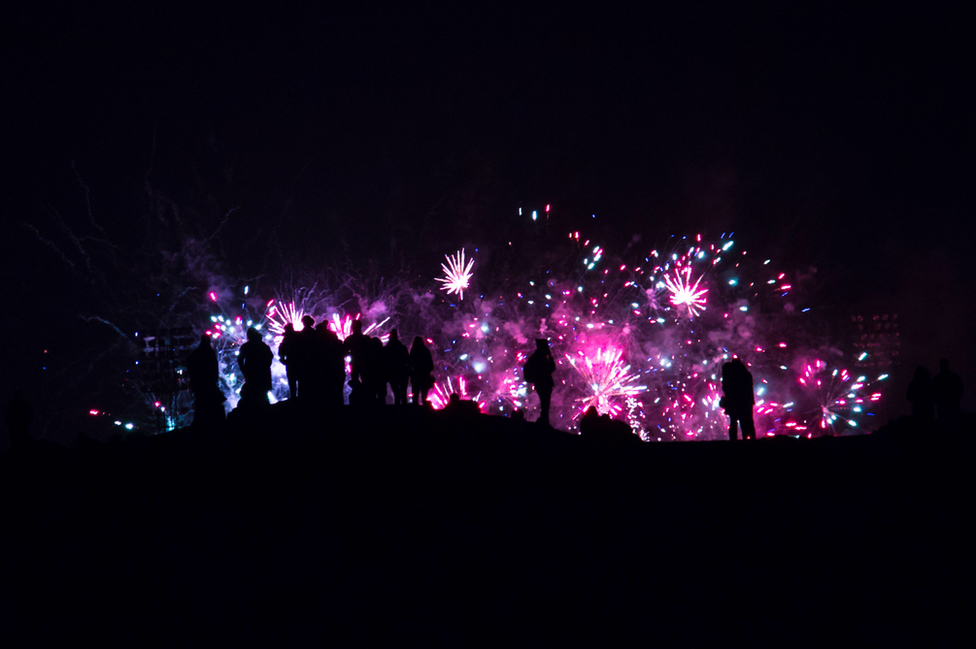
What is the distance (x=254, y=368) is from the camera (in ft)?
39.5

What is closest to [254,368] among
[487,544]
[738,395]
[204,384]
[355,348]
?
[204,384]

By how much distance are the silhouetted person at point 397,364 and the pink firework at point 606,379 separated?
56.9ft

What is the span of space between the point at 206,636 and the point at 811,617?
Answer: 5.97m

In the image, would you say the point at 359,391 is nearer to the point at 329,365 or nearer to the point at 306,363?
the point at 329,365

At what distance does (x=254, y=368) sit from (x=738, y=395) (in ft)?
29.6

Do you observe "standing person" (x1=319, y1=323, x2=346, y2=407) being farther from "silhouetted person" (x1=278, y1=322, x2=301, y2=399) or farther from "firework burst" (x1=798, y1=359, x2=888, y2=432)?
"firework burst" (x1=798, y1=359, x2=888, y2=432)

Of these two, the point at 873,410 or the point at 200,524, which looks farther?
the point at 873,410

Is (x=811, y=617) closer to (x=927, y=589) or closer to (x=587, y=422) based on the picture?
(x=927, y=589)

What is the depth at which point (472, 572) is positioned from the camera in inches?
270

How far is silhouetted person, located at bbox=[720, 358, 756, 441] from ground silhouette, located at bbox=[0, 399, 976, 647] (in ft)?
7.74

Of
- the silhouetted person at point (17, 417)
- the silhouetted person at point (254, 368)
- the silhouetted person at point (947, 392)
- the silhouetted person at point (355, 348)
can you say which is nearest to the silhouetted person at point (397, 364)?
the silhouetted person at point (355, 348)

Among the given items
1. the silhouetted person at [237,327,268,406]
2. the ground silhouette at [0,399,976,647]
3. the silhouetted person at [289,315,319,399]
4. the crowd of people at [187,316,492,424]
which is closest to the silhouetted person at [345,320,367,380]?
the crowd of people at [187,316,492,424]

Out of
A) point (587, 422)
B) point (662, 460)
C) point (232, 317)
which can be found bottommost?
point (662, 460)

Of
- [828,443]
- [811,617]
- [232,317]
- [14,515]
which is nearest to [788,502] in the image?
[811,617]
